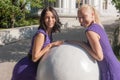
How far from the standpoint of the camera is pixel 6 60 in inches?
583

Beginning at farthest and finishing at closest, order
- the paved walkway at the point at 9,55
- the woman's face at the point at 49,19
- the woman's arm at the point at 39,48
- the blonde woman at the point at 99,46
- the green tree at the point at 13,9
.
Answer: the green tree at the point at 13,9 → the paved walkway at the point at 9,55 → the woman's face at the point at 49,19 → the woman's arm at the point at 39,48 → the blonde woman at the point at 99,46

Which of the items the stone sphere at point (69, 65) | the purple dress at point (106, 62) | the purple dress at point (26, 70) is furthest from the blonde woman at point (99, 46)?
the purple dress at point (26, 70)

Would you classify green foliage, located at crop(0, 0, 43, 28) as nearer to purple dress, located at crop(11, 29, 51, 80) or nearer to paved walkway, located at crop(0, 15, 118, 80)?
paved walkway, located at crop(0, 15, 118, 80)

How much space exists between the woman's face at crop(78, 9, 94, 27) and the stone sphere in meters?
0.39

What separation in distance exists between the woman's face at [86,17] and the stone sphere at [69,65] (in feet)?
1.27

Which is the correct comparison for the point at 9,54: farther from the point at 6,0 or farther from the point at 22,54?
the point at 6,0

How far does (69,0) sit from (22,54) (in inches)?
1128

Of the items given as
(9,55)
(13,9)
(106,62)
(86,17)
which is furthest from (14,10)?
(106,62)

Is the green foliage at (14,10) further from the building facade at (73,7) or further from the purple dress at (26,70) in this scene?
the purple dress at (26,70)

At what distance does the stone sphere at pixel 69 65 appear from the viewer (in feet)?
18.0

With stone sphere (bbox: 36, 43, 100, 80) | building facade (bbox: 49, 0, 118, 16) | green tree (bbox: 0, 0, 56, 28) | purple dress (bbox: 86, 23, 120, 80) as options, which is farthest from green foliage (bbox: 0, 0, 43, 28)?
purple dress (bbox: 86, 23, 120, 80)

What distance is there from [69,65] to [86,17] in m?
0.73

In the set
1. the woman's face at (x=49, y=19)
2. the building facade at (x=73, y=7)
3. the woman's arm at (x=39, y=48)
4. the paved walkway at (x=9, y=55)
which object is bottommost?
the paved walkway at (x=9, y=55)

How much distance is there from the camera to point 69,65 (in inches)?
216
